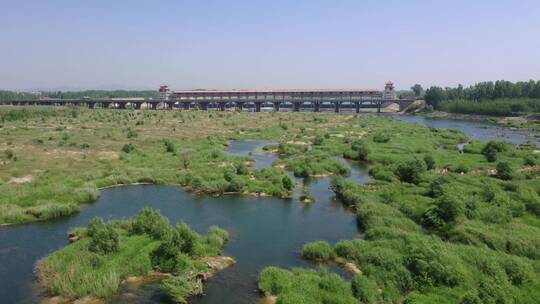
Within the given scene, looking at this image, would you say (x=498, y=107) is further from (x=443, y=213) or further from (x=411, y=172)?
(x=443, y=213)

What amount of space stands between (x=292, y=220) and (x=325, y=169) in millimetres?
17375

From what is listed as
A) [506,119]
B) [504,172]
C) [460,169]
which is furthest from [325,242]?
[506,119]

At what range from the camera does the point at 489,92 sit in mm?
165000

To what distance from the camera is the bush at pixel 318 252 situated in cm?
2372

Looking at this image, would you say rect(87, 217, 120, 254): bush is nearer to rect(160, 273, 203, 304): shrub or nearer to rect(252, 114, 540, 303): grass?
rect(160, 273, 203, 304): shrub

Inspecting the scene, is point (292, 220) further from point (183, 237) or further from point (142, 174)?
point (142, 174)

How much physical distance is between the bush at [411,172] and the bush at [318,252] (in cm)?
1920

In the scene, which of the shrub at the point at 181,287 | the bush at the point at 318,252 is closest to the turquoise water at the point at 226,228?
the shrub at the point at 181,287

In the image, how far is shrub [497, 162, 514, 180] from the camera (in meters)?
40.8

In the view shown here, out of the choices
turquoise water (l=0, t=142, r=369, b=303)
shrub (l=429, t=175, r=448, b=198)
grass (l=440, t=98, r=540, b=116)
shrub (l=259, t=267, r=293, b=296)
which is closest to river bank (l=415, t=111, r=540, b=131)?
grass (l=440, t=98, r=540, b=116)

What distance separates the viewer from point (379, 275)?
20531 millimetres

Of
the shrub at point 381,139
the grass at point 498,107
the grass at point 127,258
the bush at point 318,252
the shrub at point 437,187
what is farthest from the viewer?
the grass at point 498,107

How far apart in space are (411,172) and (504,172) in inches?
392

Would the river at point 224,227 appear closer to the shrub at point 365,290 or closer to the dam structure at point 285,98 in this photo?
the shrub at point 365,290
